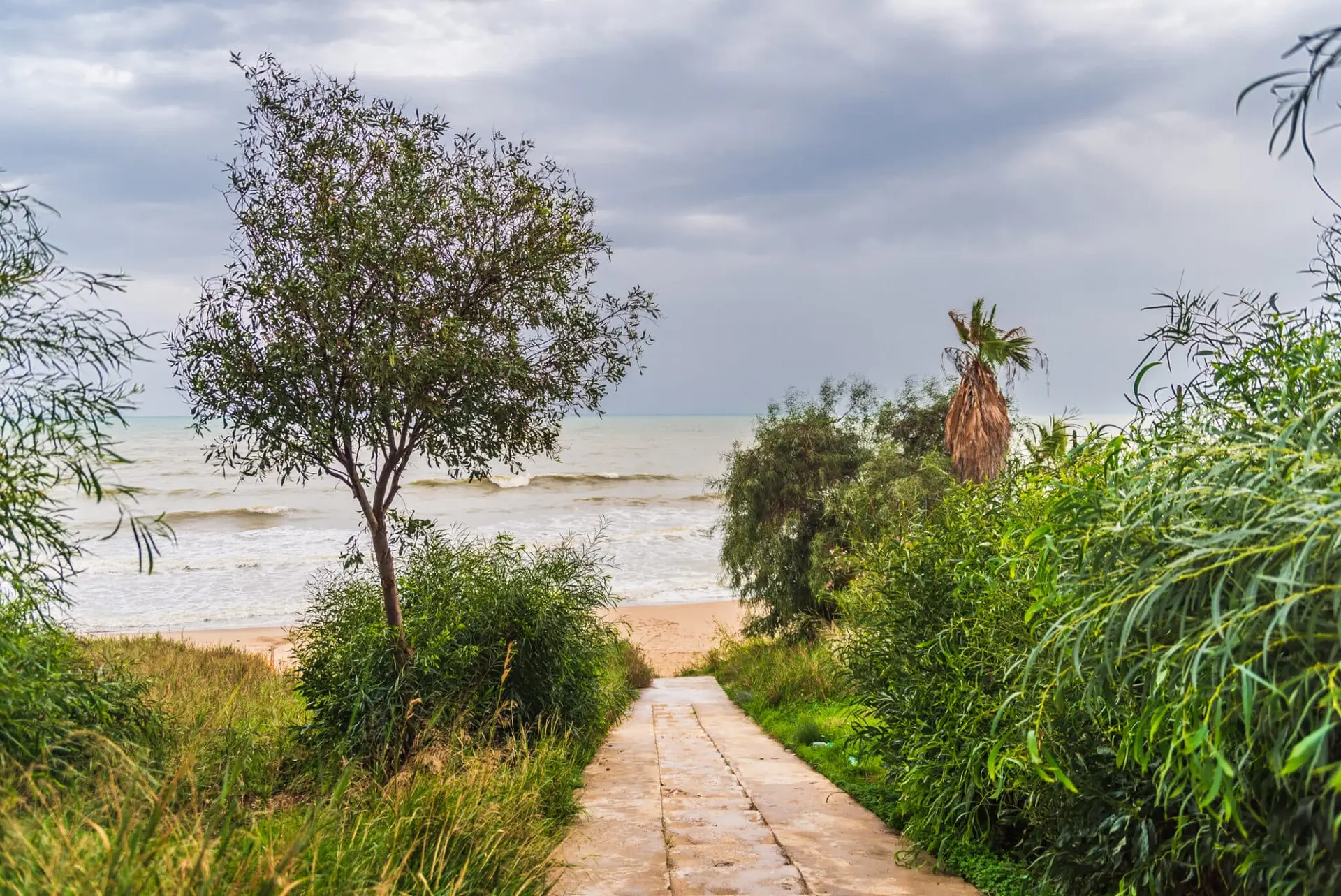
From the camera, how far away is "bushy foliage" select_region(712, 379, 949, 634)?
67.9ft

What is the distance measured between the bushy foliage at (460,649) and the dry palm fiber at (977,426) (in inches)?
272

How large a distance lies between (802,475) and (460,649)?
14.0 m

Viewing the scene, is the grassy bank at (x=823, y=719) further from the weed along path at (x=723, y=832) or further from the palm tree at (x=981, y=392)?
the palm tree at (x=981, y=392)

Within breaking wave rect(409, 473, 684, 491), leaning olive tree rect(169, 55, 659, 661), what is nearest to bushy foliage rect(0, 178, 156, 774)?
leaning olive tree rect(169, 55, 659, 661)

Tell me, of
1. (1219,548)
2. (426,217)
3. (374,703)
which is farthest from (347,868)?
(426,217)

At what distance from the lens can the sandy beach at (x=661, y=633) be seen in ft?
73.8

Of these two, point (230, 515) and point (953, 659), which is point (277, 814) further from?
point (230, 515)

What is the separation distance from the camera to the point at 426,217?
26.4ft

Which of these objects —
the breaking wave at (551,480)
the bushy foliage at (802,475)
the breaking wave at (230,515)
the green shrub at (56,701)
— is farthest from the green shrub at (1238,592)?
the breaking wave at (551,480)

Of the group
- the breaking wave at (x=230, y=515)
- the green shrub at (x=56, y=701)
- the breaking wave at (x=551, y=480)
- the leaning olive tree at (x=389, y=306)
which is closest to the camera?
the green shrub at (x=56, y=701)

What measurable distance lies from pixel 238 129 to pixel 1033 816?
8.12 m

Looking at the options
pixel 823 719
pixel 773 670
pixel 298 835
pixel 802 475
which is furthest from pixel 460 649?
pixel 802 475

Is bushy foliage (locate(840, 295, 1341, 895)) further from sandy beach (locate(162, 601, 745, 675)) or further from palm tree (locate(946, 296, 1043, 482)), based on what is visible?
sandy beach (locate(162, 601, 745, 675))

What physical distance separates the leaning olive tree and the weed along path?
2.56 metres
